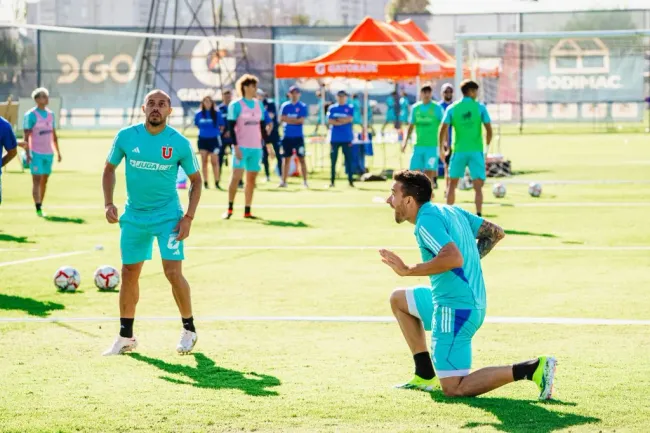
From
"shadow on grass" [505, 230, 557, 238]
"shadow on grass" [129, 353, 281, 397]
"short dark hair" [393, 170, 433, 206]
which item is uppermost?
"short dark hair" [393, 170, 433, 206]

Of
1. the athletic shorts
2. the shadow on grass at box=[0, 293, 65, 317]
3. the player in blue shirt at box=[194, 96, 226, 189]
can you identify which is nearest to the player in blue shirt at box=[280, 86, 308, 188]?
the athletic shorts

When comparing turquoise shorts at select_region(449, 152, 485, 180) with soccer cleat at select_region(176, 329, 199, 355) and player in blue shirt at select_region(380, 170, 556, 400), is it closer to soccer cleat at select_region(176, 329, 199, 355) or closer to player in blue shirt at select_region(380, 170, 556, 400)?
soccer cleat at select_region(176, 329, 199, 355)

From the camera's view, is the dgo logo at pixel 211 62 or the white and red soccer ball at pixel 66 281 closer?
the white and red soccer ball at pixel 66 281

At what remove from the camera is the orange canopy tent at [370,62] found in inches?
1146

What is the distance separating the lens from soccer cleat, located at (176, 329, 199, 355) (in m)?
9.22

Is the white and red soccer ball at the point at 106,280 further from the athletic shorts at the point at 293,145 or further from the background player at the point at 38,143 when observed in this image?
the athletic shorts at the point at 293,145

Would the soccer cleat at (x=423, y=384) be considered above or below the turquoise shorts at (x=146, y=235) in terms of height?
below

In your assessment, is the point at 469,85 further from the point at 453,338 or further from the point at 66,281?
the point at 453,338

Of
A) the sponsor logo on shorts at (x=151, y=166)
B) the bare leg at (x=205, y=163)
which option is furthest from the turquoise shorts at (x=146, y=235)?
the bare leg at (x=205, y=163)

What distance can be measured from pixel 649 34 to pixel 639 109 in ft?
89.9

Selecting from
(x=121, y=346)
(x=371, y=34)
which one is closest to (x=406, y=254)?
(x=121, y=346)

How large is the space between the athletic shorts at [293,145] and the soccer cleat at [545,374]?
19398mm

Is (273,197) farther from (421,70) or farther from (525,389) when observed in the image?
(525,389)

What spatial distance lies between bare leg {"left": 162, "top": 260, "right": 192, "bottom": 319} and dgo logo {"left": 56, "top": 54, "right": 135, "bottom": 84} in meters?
52.4
